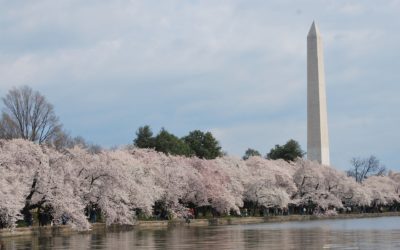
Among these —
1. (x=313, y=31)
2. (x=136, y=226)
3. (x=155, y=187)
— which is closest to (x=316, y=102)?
(x=313, y=31)

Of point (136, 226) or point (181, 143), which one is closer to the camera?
point (136, 226)

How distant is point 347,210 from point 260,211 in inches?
880

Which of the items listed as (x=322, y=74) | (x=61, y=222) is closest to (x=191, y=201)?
(x=61, y=222)

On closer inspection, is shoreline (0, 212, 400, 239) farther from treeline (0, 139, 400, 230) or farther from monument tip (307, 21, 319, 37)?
monument tip (307, 21, 319, 37)

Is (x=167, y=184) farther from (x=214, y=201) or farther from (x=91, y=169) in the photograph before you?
(x=91, y=169)

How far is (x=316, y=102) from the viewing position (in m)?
105

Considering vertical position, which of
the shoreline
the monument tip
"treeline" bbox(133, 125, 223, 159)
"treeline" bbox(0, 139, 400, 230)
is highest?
the monument tip

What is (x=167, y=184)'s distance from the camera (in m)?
73.1

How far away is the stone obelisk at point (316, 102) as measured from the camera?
103250mm

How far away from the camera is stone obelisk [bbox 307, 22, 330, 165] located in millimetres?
103250

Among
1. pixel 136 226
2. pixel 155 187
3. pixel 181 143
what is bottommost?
pixel 136 226

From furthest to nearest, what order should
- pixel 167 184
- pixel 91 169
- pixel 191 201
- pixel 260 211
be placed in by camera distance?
pixel 260 211, pixel 191 201, pixel 167 184, pixel 91 169

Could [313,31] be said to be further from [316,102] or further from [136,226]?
[136,226]

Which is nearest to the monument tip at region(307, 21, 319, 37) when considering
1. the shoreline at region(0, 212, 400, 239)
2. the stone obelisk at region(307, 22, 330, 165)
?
the stone obelisk at region(307, 22, 330, 165)
